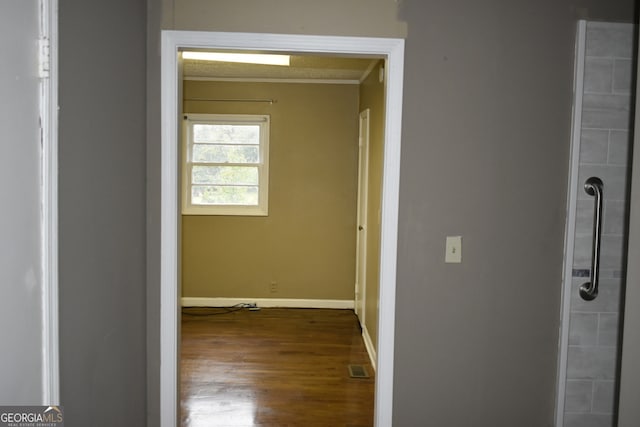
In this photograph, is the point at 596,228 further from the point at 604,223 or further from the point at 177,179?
the point at 177,179

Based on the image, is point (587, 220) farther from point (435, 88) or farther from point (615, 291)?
point (435, 88)

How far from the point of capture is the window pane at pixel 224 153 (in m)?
5.95

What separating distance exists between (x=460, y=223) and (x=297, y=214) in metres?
3.60

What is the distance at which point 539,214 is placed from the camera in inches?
98.0

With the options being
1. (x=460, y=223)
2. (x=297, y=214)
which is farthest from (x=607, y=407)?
(x=297, y=214)

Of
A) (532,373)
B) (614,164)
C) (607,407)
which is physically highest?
(614,164)

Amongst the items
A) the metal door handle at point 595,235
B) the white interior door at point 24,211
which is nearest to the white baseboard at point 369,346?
the metal door handle at point 595,235

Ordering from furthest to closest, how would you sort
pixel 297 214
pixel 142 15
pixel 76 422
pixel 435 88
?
pixel 297 214 < pixel 435 88 < pixel 142 15 < pixel 76 422

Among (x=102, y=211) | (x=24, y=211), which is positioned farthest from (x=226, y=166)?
(x=24, y=211)

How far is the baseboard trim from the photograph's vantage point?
236 inches

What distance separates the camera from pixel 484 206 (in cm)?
248

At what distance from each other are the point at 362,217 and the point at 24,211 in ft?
14.3

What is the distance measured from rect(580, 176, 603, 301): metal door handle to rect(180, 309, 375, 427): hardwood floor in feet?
5.22
